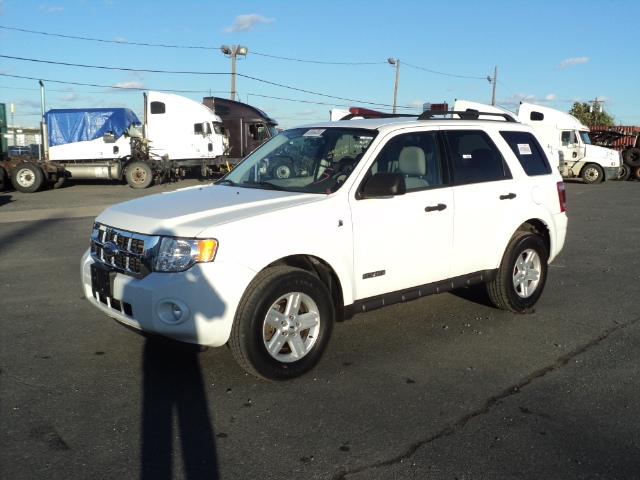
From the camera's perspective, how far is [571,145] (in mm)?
27672

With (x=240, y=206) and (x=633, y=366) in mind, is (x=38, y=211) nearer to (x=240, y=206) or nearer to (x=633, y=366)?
(x=240, y=206)

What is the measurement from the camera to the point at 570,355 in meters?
5.44

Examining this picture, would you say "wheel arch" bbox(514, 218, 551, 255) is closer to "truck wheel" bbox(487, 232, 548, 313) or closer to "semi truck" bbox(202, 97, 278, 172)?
Result: "truck wheel" bbox(487, 232, 548, 313)

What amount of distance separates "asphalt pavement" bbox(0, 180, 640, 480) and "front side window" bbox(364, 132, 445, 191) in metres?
1.36

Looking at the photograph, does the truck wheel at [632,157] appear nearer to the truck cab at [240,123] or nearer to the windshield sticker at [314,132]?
the truck cab at [240,123]

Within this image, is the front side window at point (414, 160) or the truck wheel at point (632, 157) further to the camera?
the truck wheel at point (632, 157)

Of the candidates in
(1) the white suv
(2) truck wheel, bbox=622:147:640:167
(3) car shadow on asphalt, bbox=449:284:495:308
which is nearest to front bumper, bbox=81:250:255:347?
(1) the white suv

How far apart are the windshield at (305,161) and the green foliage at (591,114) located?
232ft

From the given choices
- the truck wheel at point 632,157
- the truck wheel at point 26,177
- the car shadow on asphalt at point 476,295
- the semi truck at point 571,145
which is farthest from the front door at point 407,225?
the truck wheel at point 632,157

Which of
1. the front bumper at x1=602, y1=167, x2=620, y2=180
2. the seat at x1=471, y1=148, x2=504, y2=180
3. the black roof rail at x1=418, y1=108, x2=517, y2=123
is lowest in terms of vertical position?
the front bumper at x1=602, y1=167, x2=620, y2=180

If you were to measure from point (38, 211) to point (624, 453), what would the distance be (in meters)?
15.3

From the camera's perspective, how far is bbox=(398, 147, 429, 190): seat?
566 centimetres

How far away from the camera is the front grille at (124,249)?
4539 mm

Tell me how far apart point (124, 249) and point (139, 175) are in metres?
20.4
